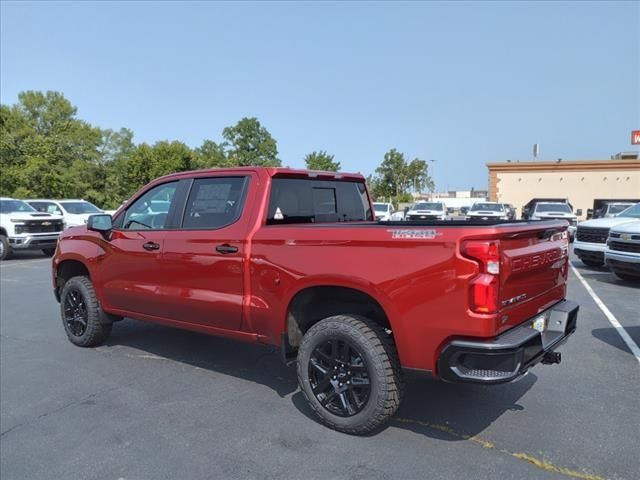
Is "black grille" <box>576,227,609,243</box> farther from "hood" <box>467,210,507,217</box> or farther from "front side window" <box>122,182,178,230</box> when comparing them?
"hood" <box>467,210,507,217</box>

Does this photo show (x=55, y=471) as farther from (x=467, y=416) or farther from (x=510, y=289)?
(x=510, y=289)

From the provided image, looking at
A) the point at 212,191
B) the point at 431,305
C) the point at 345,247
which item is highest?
the point at 212,191

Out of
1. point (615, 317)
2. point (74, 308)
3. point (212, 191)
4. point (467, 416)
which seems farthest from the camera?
point (615, 317)

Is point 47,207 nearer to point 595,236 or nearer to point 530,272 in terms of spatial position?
point 595,236

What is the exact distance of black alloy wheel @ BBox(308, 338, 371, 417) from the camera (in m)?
3.58

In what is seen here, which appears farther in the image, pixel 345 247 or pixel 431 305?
pixel 345 247

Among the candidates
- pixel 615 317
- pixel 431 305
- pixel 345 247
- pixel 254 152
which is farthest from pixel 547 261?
pixel 254 152

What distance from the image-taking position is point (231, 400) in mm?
4305

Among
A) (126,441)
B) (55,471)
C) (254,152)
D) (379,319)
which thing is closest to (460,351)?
(379,319)

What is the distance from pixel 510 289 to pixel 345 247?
1097 millimetres

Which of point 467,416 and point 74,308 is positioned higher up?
point 74,308

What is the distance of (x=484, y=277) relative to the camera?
302 cm

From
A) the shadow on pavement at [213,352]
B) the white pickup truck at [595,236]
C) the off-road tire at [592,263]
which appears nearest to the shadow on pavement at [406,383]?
the shadow on pavement at [213,352]

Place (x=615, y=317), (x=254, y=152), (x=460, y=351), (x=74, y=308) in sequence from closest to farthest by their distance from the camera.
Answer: (x=460, y=351), (x=74, y=308), (x=615, y=317), (x=254, y=152)
